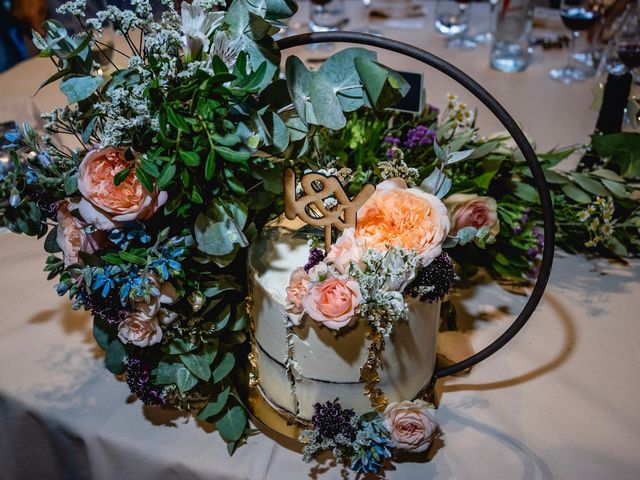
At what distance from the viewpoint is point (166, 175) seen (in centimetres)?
64

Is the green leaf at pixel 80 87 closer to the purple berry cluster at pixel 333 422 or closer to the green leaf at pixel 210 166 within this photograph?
the green leaf at pixel 210 166

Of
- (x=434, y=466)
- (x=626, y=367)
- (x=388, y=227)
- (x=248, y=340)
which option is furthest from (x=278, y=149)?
(x=626, y=367)

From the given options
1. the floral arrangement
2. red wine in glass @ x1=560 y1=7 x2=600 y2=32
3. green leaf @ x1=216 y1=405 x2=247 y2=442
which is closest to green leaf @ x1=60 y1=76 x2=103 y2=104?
the floral arrangement

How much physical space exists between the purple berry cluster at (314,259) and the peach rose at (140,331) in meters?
0.20

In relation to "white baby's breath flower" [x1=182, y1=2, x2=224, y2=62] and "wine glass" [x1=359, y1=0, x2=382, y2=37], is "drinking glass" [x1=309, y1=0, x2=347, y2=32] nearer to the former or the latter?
"wine glass" [x1=359, y1=0, x2=382, y2=37]

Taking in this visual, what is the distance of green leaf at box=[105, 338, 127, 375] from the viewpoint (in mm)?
869

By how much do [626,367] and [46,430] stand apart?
2.81ft

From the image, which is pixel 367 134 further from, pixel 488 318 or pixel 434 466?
pixel 434 466

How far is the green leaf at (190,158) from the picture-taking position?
2.07ft

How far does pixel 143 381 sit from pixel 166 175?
12.4 inches

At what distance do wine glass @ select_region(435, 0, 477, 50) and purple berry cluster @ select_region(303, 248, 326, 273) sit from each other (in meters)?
1.52

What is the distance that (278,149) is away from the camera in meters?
0.72

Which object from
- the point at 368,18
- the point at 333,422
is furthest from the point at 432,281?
the point at 368,18

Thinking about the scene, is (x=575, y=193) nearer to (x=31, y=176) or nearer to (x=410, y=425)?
(x=410, y=425)
